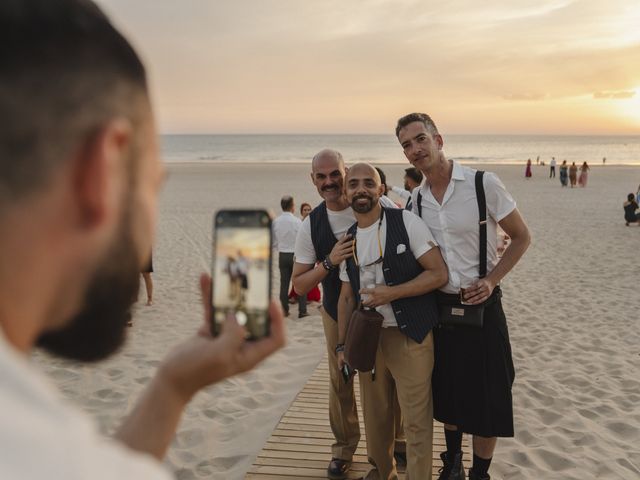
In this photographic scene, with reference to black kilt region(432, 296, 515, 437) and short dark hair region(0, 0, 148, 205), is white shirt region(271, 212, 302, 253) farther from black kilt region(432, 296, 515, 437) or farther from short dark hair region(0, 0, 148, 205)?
short dark hair region(0, 0, 148, 205)

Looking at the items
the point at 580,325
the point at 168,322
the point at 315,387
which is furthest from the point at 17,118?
the point at 580,325

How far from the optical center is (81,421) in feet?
1.65

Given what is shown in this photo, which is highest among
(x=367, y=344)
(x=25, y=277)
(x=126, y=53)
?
(x=126, y=53)

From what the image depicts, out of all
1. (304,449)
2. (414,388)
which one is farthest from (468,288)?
(304,449)

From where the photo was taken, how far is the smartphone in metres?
1.26

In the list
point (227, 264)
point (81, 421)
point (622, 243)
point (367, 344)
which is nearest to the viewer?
point (81, 421)

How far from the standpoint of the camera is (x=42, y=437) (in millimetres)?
455

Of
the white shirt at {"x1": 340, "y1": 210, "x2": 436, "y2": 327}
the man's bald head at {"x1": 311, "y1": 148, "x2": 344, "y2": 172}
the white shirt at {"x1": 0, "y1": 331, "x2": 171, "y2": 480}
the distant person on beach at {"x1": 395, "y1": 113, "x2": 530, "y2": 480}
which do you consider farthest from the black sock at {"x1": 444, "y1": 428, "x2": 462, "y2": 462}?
the white shirt at {"x1": 0, "y1": 331, "x2": 171, "y2": 480}

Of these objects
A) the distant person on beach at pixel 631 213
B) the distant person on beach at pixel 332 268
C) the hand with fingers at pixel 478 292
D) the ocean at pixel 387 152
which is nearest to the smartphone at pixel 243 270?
the hand with fingers at pixel 478 292

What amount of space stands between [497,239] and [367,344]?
121 cm

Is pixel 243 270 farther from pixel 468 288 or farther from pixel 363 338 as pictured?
pixel 468 288

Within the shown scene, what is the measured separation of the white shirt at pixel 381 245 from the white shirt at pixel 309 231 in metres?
0.39

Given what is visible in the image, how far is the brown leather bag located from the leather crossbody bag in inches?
18.1

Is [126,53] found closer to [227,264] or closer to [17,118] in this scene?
[17,118]
